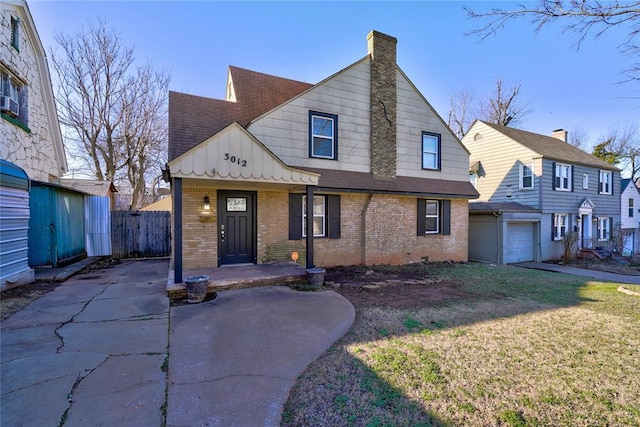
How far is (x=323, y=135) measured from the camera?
1033 centimetres

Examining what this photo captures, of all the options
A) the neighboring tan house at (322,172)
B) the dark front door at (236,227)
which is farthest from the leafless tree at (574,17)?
the dark front door at (236,227)

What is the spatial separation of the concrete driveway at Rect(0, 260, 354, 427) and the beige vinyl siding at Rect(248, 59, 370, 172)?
4.92 m

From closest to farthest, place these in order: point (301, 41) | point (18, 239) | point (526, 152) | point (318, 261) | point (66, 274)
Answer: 1. point (18, 239)
2. point (66, 274)
3. point (318, 261)
4. point (301, 41)
5. point (526, 152)

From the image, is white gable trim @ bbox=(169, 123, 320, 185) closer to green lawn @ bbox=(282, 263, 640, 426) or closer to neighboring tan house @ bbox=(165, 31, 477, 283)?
neighboring tan house @ bbox=(165, 31, 477, 283)

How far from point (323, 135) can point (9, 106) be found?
874 centimetres

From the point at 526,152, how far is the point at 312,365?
18.0 m

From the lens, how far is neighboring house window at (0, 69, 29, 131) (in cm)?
776

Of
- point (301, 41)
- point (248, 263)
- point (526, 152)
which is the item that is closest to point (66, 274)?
point (248, 263)

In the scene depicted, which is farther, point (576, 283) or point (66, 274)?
point (576, 283)

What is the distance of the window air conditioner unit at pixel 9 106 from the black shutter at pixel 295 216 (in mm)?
7743

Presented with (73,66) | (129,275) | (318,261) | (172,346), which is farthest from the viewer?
(73,66)

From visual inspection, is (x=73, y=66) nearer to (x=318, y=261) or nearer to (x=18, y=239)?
(x=18, y=239)

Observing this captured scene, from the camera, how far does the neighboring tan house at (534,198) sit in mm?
15227

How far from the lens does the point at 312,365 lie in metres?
3.65
